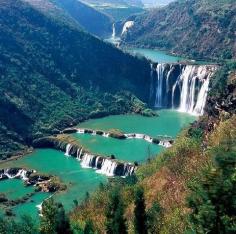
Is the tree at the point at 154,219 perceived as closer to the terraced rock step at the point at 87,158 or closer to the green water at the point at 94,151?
the green water at the point at 94,151

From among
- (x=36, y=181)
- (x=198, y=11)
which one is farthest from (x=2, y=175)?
(x=198, y=11)

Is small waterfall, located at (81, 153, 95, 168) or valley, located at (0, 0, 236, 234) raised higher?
valley, located at (0, 0, 236, 234)

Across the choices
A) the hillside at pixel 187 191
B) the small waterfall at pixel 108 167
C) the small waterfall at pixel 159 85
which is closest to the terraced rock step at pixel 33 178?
the small waterfall at pixel 108 167

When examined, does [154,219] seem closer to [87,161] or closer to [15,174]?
[15,174]

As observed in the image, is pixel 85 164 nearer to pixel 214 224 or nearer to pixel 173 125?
pixel 173 125

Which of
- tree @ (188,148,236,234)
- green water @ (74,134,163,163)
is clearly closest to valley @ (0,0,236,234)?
tree @ (188,148,236,234)

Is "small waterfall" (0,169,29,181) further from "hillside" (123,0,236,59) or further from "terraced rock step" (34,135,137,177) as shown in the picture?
"hillside" (123,0,236,59)

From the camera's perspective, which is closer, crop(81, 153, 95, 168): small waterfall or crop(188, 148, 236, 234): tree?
crop(188, 148, 236, 234): tree
